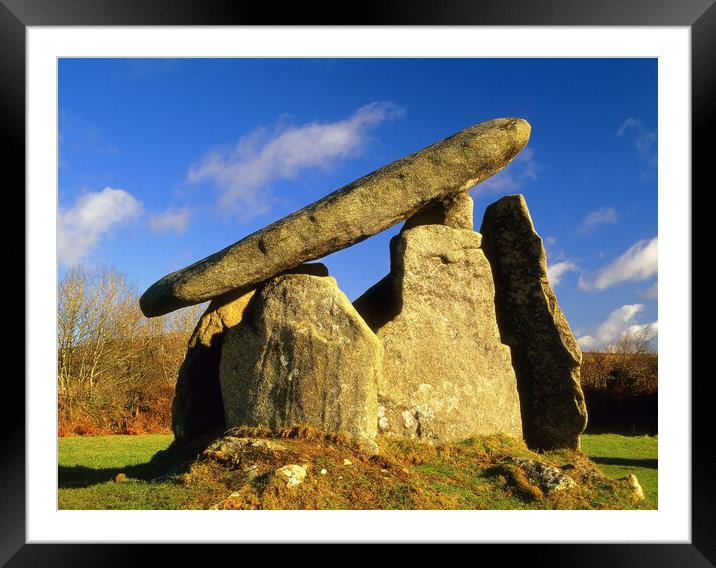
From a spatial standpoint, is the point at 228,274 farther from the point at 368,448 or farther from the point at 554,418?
the point at 554,418

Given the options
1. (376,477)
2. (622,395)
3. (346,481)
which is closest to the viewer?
(346,481)

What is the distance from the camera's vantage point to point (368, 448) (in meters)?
9.59

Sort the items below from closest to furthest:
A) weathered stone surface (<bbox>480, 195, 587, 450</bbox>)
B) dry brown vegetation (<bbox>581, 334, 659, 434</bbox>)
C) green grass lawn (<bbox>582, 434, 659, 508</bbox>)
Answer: weathered stone surface (<bbox>480, 195, 587, 450</bbox>), green grass lawn (<bbox>582, 434, 659, 508</bbox>), dry brown vegetation (<bbox>581, 334, 659, 434</bbox>)

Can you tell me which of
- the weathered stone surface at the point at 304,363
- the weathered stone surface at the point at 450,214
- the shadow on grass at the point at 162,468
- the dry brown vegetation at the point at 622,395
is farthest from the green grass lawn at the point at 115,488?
the dry brown vegetation at the point at 622,395

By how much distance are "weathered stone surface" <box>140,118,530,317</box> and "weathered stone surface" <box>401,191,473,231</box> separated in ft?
1.92

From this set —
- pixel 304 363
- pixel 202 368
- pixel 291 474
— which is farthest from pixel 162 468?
pixel 291 474

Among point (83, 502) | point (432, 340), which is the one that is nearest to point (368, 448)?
point (432, 340)

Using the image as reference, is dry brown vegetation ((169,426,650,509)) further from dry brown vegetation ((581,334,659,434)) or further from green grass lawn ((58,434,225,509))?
dry brown vegetation ((581,334,659,434))

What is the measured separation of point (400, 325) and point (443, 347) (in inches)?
33.1

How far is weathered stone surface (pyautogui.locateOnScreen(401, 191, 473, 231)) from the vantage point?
11539 mm

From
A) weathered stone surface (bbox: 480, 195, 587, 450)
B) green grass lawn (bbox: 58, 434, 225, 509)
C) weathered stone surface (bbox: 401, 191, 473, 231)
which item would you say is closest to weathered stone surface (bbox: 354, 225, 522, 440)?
weathered stone surface (bbox: 401, 191, 473, 231)

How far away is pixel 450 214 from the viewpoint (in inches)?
454

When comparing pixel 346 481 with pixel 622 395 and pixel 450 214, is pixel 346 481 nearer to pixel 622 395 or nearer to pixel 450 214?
pixel 450 214
